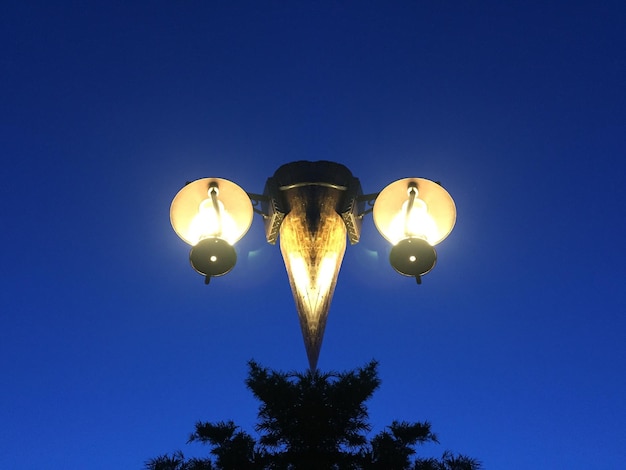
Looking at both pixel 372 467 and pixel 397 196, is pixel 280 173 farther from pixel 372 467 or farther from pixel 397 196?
pixel 372 467

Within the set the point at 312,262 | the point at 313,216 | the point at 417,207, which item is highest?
the point at 313,216

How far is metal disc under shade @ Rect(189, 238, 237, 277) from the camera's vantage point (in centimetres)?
368

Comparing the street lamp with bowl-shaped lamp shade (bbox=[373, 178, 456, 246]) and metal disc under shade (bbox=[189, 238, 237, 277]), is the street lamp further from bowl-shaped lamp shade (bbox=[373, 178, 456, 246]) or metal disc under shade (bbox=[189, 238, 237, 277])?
metal disc under shade (bbox=[189, 238, 237, 277])

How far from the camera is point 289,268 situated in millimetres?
4531

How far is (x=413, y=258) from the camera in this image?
12.1 ft

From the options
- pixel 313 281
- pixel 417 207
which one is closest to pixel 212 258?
pixel 313 281

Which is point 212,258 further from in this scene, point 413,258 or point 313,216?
point 413,258

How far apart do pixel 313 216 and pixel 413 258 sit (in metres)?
1.11

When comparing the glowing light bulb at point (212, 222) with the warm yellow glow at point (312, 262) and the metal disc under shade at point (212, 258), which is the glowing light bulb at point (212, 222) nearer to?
the metal disc under shade at point (212, 258)

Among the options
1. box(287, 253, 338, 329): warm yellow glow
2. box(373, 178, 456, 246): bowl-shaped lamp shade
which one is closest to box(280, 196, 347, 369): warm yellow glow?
box(287, 253, 338, 329): warm yellow glow

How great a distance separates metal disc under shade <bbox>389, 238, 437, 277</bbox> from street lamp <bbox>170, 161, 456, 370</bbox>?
33 centimetres

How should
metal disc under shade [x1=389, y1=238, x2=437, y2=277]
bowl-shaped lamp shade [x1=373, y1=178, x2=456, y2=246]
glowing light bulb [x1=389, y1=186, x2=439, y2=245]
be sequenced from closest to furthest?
metal disc under shade [x1=389, y1=238, x2=437, y2=277], glowing light bulb [x1=389, y1=186, x2=439, y2=245], bowl-shaped lamp shade [x1=373, y1=178, x2=456, y2=246]

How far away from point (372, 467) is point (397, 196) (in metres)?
2.00

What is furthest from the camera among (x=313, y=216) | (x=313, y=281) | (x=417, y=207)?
(x=313, y=216)
